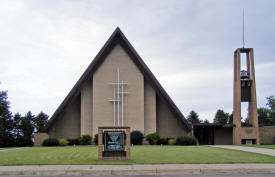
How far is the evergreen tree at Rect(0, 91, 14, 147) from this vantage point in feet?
177

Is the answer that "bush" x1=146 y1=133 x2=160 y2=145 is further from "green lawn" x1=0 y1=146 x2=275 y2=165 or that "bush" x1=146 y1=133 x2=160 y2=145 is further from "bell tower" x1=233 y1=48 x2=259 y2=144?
"green lawn" x1=0 y1=146 x2=275 y2=165

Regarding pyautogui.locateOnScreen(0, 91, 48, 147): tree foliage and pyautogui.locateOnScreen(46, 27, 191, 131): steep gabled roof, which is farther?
pyautogui.locateOnScreen(0, 91, 48, 147): tree foliage

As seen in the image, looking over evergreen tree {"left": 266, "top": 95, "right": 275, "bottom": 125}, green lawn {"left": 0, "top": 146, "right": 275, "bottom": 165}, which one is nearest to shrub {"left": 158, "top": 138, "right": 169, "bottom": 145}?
green lawn {"left": 0, "top": 146, "right": 275, "bottom": 165}

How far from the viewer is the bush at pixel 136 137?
3356 centimetres

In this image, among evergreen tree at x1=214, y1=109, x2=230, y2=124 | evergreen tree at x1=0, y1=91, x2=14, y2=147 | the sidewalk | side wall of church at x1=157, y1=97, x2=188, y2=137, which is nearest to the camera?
the sidewalk

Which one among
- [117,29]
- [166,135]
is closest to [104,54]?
[117,29]

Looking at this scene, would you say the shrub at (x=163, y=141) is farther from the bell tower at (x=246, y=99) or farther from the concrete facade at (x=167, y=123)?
the bell tower at (x=246, y=99)

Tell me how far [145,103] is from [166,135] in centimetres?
460

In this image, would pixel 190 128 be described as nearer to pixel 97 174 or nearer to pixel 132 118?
pixel 132 118

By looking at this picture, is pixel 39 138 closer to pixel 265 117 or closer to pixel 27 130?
pixel 27 130

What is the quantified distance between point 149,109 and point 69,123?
→ 953 cm

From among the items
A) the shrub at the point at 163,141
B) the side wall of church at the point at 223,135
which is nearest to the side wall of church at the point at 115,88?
the shrub at the point at 163,141

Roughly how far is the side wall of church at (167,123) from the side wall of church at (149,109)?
5.47 ft

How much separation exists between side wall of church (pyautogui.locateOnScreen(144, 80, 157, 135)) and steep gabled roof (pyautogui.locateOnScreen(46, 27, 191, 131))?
1300 mm
